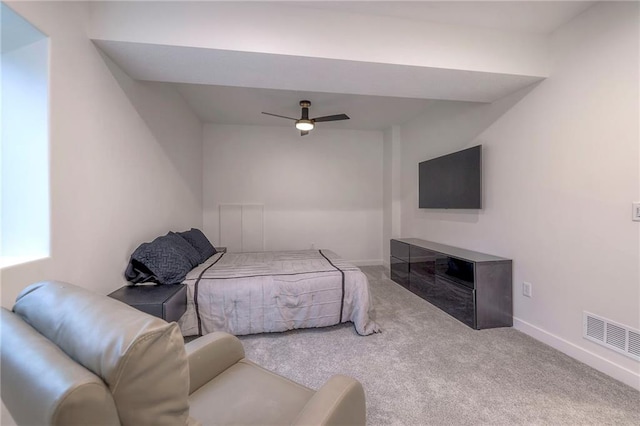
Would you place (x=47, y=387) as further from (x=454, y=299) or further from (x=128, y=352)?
(x=454, y=299)

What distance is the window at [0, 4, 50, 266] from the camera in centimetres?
142

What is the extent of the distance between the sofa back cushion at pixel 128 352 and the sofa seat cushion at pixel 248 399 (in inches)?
17.5

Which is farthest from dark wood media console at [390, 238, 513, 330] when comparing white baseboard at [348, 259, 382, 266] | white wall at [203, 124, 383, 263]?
white wall at [203, 124, 383, 263]

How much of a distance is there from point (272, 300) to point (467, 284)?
1.89 m

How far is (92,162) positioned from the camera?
1815 millimetres

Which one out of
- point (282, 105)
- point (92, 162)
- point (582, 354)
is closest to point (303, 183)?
point (282, 105)

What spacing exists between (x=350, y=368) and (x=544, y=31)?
124 inches

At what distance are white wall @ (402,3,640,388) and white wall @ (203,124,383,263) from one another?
8.12 ft

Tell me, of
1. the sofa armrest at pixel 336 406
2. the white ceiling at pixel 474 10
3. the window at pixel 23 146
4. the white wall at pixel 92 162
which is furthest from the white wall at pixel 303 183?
the sofa armrest at pixel 336 406

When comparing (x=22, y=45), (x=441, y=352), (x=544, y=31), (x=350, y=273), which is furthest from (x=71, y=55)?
(x=544, y=31)

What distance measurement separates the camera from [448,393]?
1.70m

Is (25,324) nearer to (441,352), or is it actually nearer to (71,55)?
(71,55)

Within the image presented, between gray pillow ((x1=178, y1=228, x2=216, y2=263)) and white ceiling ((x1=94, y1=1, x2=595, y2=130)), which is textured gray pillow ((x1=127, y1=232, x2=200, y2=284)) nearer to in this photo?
gray pillow ((x1=178, y1=228, x2=216, y2=263))

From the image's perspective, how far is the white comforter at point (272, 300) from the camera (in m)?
2.35
